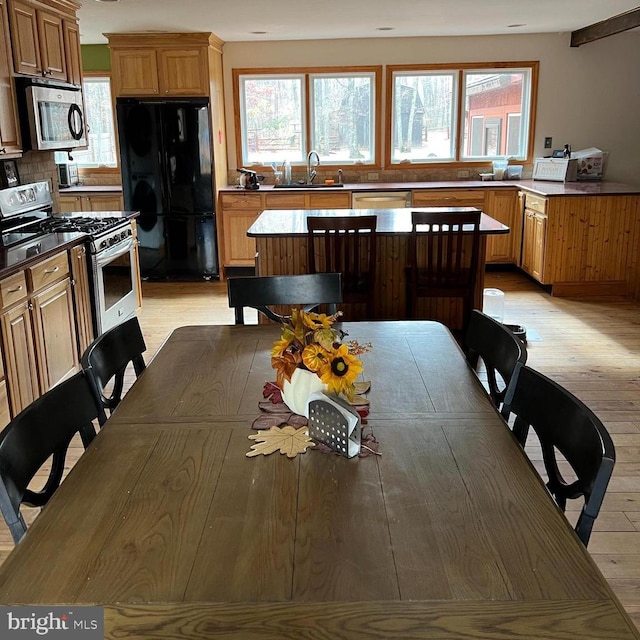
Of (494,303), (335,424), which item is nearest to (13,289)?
(335,424)

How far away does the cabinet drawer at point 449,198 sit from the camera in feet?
20.5

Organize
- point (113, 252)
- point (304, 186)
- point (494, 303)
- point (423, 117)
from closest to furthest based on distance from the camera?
point (113, 252), point (494, 303), point (304, 186), point (423, 117)

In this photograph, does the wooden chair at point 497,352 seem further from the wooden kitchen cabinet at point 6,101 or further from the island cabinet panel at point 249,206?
the island cabinet panel at point 249,206

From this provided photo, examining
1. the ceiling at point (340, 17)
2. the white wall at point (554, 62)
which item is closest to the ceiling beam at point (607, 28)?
the ceiling at point (340, 17)

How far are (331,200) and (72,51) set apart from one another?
2651mm

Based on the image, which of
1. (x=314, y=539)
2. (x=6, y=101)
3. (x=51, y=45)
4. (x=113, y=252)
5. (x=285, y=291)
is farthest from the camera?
(x=113, y=252)

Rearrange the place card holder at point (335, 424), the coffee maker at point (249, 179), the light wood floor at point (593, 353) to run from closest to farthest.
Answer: the place card holder at point (335, 424) < the light wood floor at point (593, 353) < the coffee maker at point (249, 179)

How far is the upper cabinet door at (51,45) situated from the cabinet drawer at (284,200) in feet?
7.67

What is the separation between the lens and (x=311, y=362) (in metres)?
1.45

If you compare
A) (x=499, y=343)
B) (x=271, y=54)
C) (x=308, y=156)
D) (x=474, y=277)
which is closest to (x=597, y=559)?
(x=499, y=343)

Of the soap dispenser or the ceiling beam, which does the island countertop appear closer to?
the soap dispenser

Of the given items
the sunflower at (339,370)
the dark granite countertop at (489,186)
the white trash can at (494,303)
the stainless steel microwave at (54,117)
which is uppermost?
the stainless steel microwave at (54,117)

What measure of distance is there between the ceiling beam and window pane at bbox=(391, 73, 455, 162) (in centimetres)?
121

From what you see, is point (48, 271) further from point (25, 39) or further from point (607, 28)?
point (607, 28)
